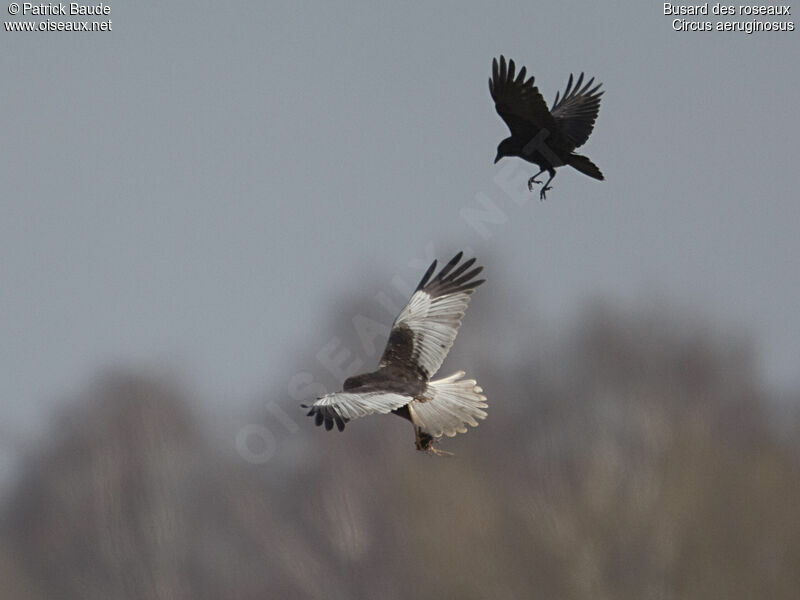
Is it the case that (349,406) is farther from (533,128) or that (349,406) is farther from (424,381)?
(533,128)

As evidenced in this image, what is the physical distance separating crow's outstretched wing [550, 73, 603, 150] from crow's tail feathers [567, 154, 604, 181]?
0.64 feet

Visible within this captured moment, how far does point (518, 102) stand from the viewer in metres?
12.3

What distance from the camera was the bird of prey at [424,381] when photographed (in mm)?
11000

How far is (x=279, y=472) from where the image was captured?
38.6 metres

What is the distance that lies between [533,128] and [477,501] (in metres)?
19.5

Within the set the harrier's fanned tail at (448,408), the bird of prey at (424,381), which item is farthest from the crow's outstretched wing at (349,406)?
the harrier's fanned tail at (448,408)

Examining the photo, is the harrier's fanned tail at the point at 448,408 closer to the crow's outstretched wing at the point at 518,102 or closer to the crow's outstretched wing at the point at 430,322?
the crow's outstretched wing at the point at 430,322

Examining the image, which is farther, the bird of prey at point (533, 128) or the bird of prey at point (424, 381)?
the bird of prey at point (533, 128)

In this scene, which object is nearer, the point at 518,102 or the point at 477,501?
the point at 518,102

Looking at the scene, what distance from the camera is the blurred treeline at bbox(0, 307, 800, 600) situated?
29.0 meters

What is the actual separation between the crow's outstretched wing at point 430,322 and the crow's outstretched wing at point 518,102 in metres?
1.19

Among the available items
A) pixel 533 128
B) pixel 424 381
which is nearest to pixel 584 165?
pixel 533 128

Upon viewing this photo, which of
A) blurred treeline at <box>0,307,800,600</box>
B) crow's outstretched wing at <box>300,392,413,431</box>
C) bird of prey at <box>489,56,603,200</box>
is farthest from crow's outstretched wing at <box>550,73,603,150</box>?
blurred treeline at <box>0,307,800,600</box>

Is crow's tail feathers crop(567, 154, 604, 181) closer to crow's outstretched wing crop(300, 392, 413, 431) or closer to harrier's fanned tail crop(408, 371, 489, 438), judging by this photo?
harrier's fanned tail crop(408, 371, 489, 438)
